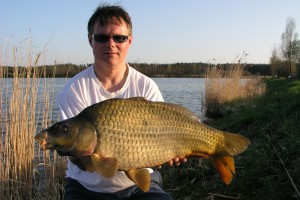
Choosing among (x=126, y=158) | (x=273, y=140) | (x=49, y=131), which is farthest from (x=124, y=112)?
(x=273, y=140)

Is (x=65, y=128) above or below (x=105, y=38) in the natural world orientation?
below

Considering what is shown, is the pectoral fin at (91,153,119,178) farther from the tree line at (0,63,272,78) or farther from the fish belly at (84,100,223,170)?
the tree line at (0,63,272,78)

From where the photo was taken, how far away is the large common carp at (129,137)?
239cm

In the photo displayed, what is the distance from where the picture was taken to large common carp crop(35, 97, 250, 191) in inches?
94.0

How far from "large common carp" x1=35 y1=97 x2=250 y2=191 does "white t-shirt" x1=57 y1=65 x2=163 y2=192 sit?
36 cm

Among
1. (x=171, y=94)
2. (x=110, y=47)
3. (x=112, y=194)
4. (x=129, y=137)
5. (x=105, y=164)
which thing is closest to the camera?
(x=105, y=164)

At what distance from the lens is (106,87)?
3.17 metres

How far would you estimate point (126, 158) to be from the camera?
2.45 metres

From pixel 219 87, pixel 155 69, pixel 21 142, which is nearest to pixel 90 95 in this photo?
pixel 21 142

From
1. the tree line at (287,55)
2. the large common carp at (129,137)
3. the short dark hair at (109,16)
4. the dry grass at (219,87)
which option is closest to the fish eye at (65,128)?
the large common carp at (129,137)

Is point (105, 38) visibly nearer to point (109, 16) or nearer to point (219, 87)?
point (109, 16)

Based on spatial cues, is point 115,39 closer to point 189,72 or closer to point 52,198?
point 52,198

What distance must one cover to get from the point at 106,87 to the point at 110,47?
13.5 inches

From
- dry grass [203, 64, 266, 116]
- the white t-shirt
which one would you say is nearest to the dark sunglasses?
the white t-shirt
